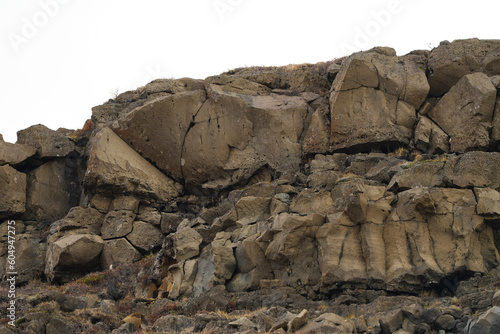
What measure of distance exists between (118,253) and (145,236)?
1620mm

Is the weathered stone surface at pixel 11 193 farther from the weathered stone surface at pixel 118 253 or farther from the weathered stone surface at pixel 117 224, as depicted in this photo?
the weathered stone surface at pixel 118 253

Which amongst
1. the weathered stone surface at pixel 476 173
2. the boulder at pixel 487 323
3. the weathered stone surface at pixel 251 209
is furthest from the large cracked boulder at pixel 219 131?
the boulder at pixel 487 323

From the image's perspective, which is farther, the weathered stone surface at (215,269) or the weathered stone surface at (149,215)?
the weathered stone surface at (149,215)

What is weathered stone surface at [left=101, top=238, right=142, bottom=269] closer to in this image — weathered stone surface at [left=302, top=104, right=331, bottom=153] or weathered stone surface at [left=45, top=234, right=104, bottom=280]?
weathered stone surface at [left=45, top=234, right=104, bottom=280]

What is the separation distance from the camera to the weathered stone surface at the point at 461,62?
25922 millimetres

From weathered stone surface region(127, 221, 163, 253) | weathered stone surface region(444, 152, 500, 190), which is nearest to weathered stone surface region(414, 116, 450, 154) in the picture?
weathered stone surface region(444, 152, 500, 190)

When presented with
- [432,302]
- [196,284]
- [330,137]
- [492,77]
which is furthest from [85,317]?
[492,77]

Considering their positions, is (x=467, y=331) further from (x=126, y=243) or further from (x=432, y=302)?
(x=126, y=243)

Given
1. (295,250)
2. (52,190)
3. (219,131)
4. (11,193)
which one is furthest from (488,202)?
(11,193)

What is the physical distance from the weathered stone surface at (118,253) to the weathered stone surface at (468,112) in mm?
15873

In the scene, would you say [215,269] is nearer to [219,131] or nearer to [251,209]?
[251,209]

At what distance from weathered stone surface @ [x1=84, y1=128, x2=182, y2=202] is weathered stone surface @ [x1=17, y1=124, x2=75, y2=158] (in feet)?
12.9

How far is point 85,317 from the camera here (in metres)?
17.8

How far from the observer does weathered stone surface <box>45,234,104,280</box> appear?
25062 millimetres
